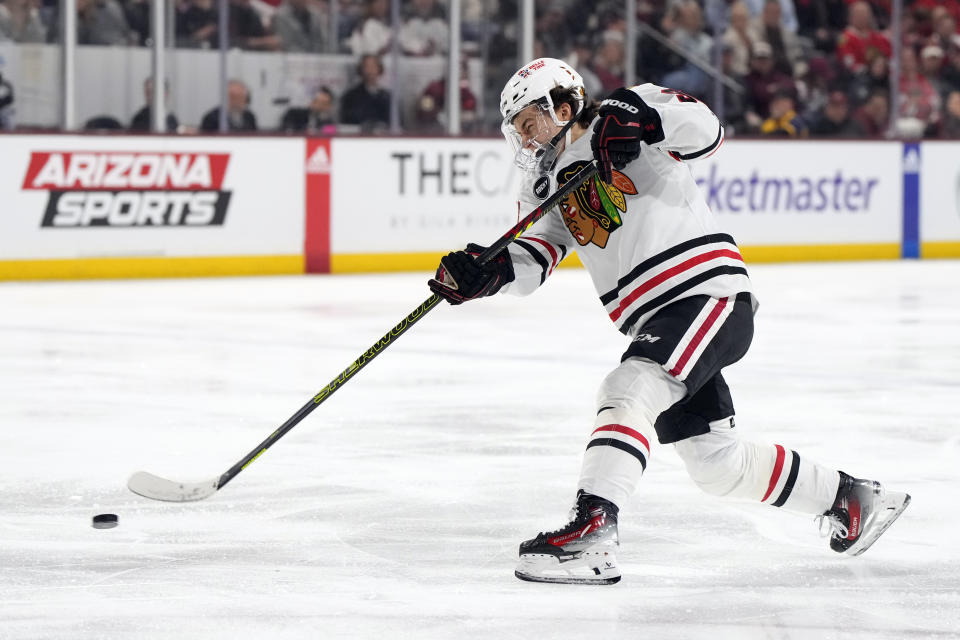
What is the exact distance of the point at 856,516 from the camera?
8.77 feet

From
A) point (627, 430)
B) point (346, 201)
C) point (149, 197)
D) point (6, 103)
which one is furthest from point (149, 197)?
point (627, 430)

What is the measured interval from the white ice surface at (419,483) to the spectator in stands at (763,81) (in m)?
4.44

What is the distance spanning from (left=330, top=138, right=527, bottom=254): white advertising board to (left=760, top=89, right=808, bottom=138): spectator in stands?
1.97 m

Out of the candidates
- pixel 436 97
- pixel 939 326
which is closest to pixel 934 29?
pixel 436 97

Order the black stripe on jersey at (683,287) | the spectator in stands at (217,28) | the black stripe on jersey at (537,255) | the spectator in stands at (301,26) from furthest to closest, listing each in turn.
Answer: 1. the spectator in stands at (301,26)
2. the spectator in stands at (217,28)
3. the black stripe on jersey at (537,255)
4. the black stripe on jersey at (683,287)

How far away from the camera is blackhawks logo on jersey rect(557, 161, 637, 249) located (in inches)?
104

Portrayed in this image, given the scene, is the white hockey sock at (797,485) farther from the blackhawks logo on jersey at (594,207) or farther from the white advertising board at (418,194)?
the white advertising board at (418,194)

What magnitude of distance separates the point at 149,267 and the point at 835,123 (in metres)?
5.00

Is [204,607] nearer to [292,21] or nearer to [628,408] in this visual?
[628,408]

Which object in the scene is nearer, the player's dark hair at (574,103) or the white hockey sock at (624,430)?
the white hockey sock at (624,430)

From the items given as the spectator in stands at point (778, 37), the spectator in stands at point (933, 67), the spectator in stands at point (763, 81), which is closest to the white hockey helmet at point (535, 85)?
the spectator in stands at point (763, 81)

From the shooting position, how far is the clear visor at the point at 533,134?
263 cm

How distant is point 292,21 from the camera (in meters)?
9.38

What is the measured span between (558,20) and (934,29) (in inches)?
128
